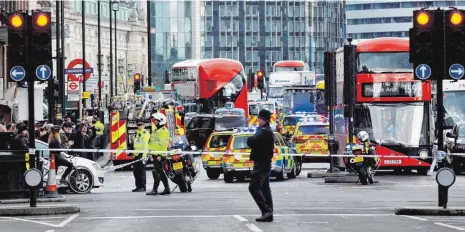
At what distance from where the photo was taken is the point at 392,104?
4141cm

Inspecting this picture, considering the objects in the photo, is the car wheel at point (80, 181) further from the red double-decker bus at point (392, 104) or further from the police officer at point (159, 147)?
the red double-decker bus at point (392, 104)

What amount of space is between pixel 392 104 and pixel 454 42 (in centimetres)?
1830

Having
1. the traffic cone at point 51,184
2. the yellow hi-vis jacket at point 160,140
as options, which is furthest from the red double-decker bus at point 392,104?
the traffic cone at point 51,184

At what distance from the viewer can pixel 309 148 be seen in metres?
44.8

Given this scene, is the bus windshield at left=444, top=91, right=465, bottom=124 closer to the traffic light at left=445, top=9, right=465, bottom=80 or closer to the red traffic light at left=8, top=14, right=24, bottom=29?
the traffic light at left=445, top=9, right=465, bottom=80

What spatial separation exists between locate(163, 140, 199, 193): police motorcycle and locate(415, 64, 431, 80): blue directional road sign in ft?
29.9

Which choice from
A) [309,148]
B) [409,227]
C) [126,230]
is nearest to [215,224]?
[126,230]

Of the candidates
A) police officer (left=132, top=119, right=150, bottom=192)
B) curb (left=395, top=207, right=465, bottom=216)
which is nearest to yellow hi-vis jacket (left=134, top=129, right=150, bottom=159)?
police officer (left=132, top=119, right=150, bottom=192)

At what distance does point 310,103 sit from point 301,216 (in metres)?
66.5

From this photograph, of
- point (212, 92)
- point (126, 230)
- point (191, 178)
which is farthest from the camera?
point (212, 92)

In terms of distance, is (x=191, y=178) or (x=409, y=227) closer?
(x=409, y=227)

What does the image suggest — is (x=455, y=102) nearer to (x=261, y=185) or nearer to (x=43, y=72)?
(x=43, y=72)

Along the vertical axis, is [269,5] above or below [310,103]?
above

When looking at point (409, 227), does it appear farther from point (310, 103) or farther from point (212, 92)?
point (310, 103)
